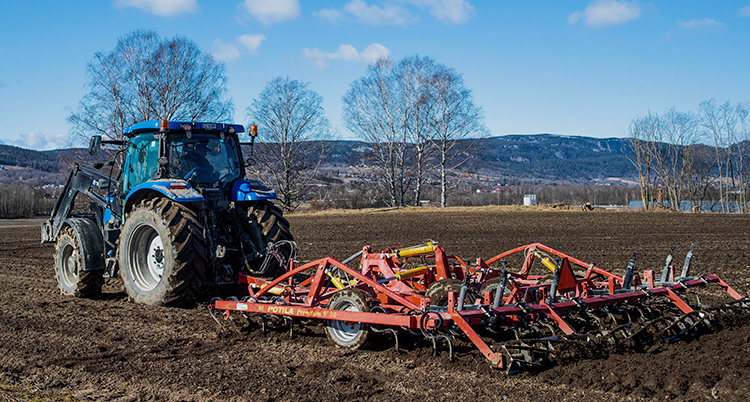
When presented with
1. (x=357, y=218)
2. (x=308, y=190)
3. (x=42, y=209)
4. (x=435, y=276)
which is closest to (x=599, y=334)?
(x=435, y=276)

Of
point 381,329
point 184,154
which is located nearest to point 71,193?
point 184,154

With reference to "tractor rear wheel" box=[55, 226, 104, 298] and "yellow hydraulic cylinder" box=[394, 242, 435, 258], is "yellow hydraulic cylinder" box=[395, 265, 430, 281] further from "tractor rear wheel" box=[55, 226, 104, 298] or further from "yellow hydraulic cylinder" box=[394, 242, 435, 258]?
"tractor rear wheel" box=[55, 226, 104, 298]

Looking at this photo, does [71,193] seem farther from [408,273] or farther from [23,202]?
[23,202]

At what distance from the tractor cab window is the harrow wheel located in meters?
3.46

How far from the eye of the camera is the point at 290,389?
12.7 ft

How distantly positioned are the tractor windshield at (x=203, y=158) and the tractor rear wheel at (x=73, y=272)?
1718 millimetres

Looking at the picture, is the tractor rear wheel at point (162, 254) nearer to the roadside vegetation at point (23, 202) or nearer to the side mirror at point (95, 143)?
the side mirror at point (95, 143)

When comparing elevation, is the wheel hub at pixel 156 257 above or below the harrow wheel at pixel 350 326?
above

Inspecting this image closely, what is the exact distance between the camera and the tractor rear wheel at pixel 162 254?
6.02m

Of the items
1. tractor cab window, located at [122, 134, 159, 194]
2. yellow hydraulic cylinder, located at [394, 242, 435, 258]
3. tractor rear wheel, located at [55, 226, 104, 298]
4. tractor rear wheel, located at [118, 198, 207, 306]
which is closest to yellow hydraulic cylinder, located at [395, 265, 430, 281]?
yellow hydraulic cylinder, located at [394, 242, 435, 258]

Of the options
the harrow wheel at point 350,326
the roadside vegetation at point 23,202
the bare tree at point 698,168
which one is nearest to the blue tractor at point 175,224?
the harrow wheel at point 350,326

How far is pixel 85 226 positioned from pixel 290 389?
4.86 metres

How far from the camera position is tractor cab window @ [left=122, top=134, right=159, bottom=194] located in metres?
7.07

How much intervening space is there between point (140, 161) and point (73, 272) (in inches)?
74.7
